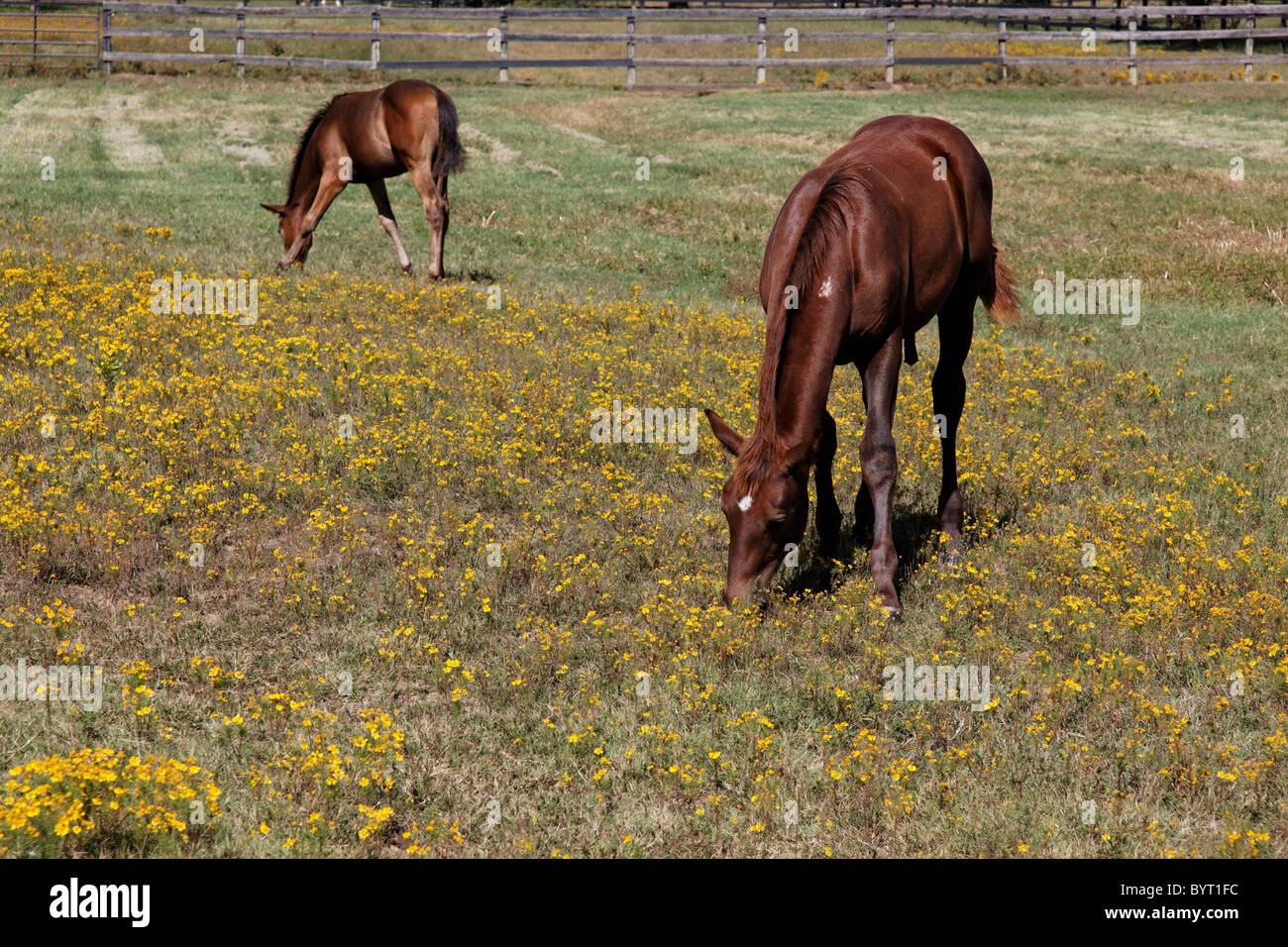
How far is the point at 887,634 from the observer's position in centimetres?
707

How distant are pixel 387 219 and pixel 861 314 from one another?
10.8 m

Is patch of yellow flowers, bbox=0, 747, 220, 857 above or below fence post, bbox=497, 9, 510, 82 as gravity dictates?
below

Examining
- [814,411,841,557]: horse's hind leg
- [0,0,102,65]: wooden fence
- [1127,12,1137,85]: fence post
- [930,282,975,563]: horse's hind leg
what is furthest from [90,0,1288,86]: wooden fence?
[814,411,841,557]: horse's hind leg

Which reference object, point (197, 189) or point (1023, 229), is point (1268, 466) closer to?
point (1023, 229)

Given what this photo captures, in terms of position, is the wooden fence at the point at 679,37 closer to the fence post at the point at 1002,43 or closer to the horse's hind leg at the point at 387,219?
the fence post at the point at 1002,43

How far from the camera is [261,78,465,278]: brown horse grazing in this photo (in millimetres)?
15562

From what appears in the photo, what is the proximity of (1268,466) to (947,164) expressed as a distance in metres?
3.99

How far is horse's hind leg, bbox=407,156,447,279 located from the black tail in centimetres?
15

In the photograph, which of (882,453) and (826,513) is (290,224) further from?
(882,453)

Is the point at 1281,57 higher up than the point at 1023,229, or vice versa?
the point at 1281,57

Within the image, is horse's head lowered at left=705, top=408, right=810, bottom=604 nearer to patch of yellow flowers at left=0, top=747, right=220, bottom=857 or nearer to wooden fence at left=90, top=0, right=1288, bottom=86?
patch of yellow flowers at left=0, top=747, right=220, bottom=857

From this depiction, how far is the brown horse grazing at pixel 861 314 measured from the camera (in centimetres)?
662

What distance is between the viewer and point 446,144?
1560cm
